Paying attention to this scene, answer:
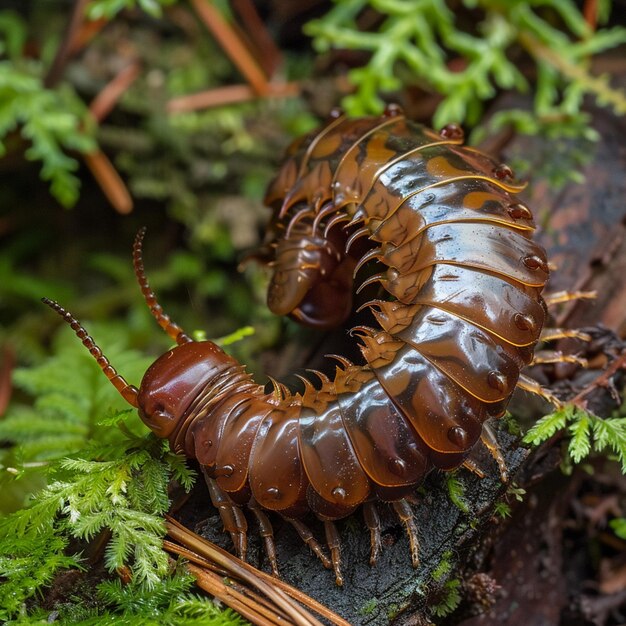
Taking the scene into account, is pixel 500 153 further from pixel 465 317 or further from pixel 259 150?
pixel 465 317

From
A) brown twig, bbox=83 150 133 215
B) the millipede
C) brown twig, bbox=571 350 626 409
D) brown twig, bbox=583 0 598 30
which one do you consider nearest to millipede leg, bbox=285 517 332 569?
the millipede

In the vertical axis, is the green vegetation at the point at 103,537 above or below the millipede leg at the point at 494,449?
above

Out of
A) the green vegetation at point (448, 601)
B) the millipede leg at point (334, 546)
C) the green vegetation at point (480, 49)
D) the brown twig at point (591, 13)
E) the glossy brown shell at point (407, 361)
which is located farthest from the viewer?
the brown twig at point (591, 13)

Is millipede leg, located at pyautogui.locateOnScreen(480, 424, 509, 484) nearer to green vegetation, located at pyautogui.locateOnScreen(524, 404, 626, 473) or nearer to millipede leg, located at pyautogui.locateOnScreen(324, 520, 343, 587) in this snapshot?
green vegetation, located at pyautogui.locateOnScreen(524, 404, 626, 473)

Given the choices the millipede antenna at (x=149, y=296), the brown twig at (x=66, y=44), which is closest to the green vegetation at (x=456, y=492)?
the millipede antenna at (x=149, y=296)

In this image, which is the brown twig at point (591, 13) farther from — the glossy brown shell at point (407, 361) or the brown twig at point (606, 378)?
the brown twig at point (606, 378)

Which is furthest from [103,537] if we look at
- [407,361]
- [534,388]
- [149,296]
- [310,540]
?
[534,388]

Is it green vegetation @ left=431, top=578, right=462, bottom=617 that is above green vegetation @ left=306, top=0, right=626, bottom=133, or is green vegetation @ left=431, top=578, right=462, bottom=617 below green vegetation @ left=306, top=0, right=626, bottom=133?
below
